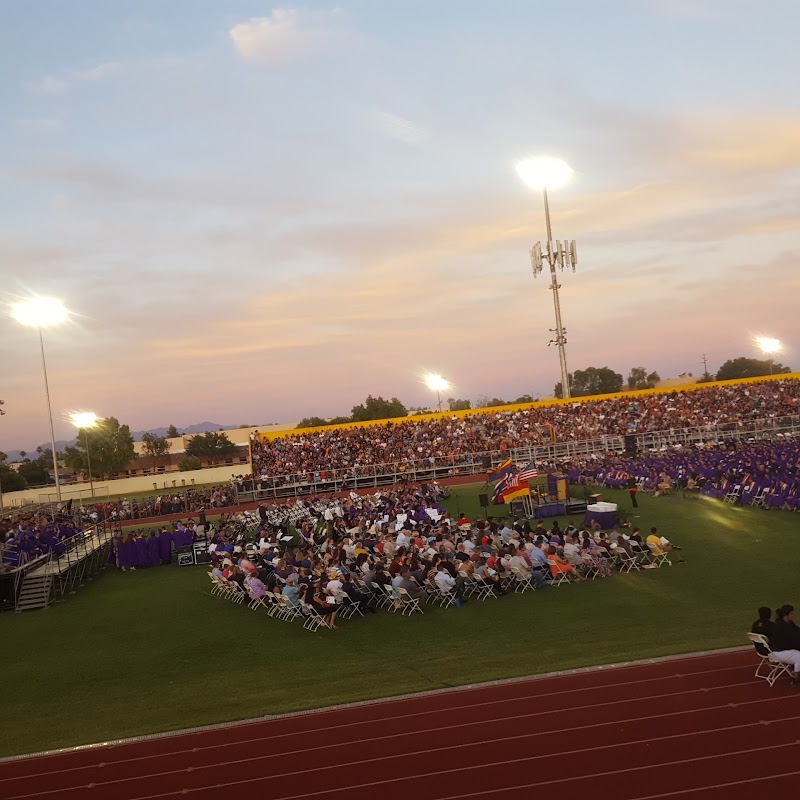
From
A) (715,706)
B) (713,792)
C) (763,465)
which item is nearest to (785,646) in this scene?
(715,706)

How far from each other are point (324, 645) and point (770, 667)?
26.2 ft

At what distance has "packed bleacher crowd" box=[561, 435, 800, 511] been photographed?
83.3 ft

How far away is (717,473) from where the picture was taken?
29891 mm

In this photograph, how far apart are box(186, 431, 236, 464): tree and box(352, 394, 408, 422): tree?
63.2ft

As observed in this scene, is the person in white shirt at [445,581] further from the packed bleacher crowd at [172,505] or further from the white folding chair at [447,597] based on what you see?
the packed bleacher crowd at [172,505]

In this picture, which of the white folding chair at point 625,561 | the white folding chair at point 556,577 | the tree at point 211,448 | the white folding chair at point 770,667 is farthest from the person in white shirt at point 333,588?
the tree at point 211,448

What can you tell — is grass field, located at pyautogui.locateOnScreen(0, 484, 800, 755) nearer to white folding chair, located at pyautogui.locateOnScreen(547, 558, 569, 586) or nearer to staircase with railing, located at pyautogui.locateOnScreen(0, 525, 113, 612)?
white folding chair, located at pyautogui.locateOnScreen(547, 558, 569, 586)

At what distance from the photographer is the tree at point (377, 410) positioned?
335 ft

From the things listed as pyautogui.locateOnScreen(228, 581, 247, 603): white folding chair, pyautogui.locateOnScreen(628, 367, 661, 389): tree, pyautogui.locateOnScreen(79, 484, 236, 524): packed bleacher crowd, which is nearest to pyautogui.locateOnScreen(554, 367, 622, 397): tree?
pyautogui.locateOnScreen(628, 367, 661, 389): tree

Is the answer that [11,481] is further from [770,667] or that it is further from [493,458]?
[770,667]

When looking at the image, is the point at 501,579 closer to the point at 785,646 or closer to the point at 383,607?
the point at 383,607

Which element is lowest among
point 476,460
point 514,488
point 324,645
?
point 324,645

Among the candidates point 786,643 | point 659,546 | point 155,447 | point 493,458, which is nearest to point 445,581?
point 659,546

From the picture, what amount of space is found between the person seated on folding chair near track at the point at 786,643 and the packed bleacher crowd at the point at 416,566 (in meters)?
7.63
